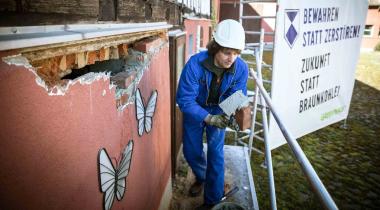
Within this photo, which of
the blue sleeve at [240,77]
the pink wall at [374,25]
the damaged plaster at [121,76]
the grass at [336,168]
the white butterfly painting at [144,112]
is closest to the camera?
the damaged plaster at [121,76]

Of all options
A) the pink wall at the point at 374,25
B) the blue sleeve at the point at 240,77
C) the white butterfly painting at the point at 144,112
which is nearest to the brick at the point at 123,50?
the white butterfly painting at the point at 144,112

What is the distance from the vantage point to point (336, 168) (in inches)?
188

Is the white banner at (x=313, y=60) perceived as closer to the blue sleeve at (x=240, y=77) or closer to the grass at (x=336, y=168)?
the grass at (x=336, y=168)

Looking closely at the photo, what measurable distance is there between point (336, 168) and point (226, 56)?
3.64 m

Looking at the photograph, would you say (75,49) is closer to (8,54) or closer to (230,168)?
(8,54)

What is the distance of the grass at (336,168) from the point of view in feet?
12.8

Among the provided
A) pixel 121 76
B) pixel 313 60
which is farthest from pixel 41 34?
pixel 313 60

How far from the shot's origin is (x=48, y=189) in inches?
36.1

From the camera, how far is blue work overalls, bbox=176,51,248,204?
101 inches

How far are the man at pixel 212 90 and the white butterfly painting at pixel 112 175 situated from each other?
999 mm

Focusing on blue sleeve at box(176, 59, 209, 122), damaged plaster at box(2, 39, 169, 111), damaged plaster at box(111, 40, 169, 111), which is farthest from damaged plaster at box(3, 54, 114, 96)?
blue sleeve at box(176, 59, 209, 122)

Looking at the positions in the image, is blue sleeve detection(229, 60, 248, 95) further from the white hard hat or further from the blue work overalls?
the white hard hat

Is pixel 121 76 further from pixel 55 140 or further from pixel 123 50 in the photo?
pixel 55 140

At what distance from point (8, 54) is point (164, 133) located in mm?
2201
